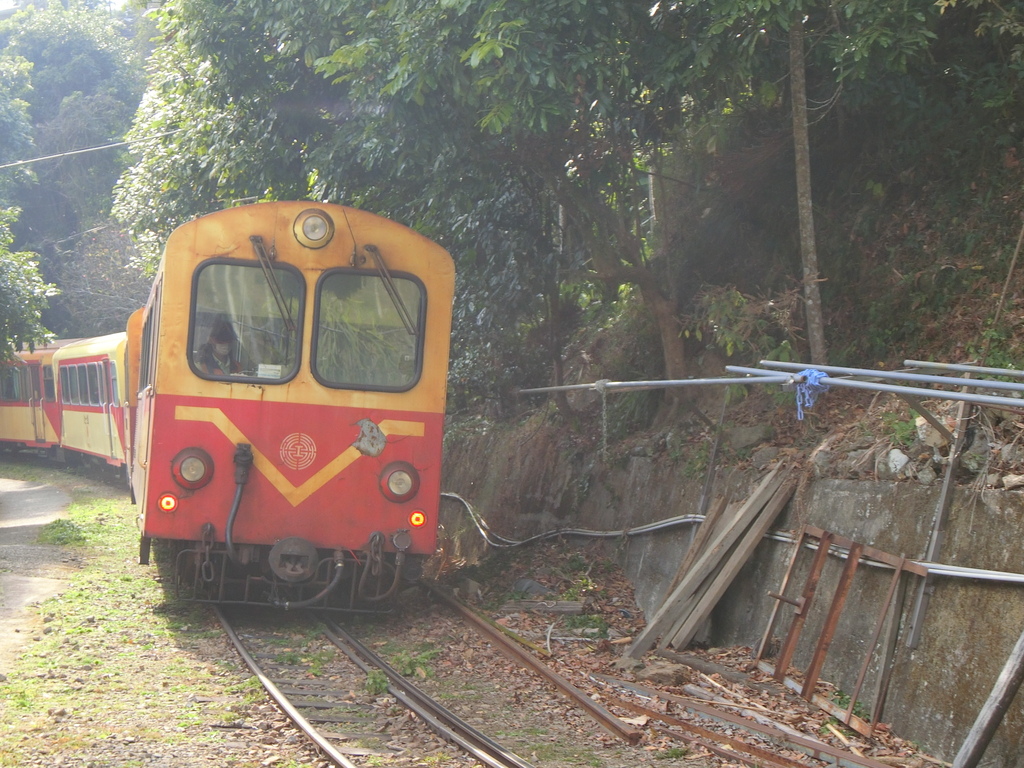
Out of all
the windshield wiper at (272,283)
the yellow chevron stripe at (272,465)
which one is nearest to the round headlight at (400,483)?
the yellow chevron stripe at (272,465)

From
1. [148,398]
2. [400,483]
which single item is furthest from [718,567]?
[148,398]

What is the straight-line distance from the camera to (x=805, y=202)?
8.66 meters

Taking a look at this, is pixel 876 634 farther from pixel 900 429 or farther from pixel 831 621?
pixel 900 429

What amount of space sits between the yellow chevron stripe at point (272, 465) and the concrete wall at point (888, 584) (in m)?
2.94

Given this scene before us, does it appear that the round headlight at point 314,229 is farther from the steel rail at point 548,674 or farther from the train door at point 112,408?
the train door at point 112,408

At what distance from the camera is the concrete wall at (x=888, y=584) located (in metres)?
5.39

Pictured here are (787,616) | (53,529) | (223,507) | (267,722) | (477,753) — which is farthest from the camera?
(53,529)

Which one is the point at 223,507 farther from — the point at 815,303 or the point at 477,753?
the point at 815,303

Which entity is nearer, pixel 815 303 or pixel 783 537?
pixel 783 537

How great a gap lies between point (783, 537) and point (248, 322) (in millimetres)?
4281

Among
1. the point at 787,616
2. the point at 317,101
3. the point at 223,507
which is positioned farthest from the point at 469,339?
the point at 787,616

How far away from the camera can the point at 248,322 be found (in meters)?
8.19

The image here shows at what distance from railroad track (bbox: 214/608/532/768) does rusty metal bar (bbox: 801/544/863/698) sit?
6.89 feet

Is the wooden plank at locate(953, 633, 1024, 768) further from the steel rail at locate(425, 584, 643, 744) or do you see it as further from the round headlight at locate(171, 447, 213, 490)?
the round headlight at locate(171, 447, 213, 490)
